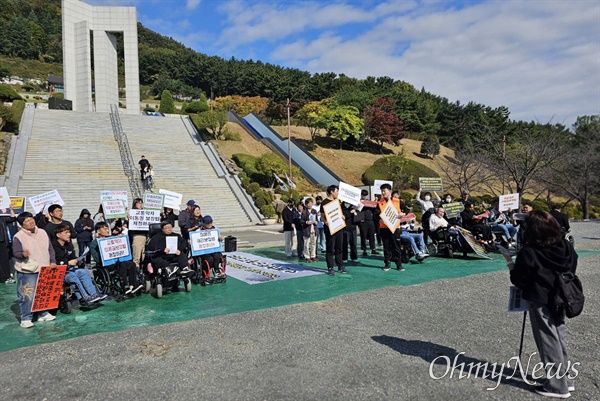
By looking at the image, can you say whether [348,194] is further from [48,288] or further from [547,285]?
[547,285]

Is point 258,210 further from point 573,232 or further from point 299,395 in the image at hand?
point 299,395

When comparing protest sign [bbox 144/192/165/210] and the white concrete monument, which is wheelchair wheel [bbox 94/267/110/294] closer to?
protest sign [bbox 144/192/165/210]

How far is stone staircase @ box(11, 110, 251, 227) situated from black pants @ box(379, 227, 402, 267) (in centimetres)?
1361

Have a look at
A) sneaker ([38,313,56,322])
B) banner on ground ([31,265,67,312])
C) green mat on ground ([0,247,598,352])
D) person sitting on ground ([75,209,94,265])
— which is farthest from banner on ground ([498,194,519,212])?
sneaker ([38,313,56,322])

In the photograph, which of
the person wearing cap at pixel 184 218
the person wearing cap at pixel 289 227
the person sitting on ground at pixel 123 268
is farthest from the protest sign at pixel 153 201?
the person wearing cap at pixel 289 227

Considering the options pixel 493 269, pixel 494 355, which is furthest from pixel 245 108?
pixel 494 355

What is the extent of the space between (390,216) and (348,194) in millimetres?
1384

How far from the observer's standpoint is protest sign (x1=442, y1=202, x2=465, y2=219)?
11.5 metres

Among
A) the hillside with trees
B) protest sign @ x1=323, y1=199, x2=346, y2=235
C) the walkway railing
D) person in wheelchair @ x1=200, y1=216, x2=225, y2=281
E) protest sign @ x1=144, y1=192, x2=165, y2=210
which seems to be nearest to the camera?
person in wheelchair @ x1=200, y1=216, x2=225, y2=281

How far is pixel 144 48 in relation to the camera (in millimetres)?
91062

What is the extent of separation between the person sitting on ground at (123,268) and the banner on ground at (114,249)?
0.45ft

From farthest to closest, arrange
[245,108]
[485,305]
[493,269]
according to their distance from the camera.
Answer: [245,108] < [493,269] < [485,305]

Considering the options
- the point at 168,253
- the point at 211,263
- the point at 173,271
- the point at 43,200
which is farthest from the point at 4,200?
the point at 211,263

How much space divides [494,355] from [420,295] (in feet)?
8.57
